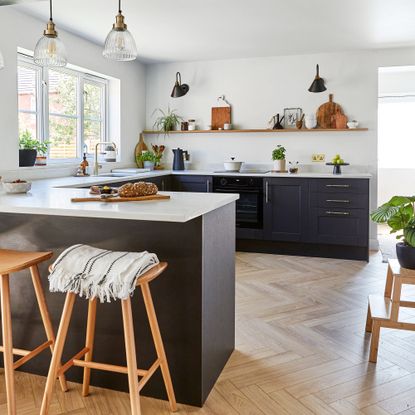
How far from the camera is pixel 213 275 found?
2.18 meters

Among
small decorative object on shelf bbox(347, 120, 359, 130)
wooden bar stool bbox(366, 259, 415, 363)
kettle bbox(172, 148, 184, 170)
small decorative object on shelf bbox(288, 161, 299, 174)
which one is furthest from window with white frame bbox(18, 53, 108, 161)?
wooden bar stool bbox(366, 259, 415, 363)

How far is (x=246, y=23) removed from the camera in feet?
14.0

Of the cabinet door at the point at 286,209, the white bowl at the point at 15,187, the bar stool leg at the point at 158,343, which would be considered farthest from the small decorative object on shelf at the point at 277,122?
the bar stool leg at the point at 158,343

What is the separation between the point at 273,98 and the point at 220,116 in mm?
697

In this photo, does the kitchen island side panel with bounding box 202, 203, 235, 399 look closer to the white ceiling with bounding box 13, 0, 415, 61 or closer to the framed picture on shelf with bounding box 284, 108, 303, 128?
the white ceiling with bounding box 13, 0, 415, 61

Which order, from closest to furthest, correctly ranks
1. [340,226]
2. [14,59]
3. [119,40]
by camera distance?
[119,40] < [14,59] < [340,226]

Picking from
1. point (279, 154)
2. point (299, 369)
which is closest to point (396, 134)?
point (279, 154)

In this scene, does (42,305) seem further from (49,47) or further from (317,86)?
(317,86)

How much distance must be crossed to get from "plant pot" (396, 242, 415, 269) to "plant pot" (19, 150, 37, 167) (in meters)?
3.10

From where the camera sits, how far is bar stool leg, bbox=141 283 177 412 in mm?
1874

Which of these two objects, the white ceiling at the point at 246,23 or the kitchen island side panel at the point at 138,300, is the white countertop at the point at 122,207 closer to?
the kitchen island side panel at the point at 138,300

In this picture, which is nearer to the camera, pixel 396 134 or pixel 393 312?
pixel 393 312

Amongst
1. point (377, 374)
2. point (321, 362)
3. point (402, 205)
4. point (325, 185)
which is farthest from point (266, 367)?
point (325, 185)

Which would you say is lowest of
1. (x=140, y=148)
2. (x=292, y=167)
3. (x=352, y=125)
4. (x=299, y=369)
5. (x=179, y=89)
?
(x=299, y=369)
